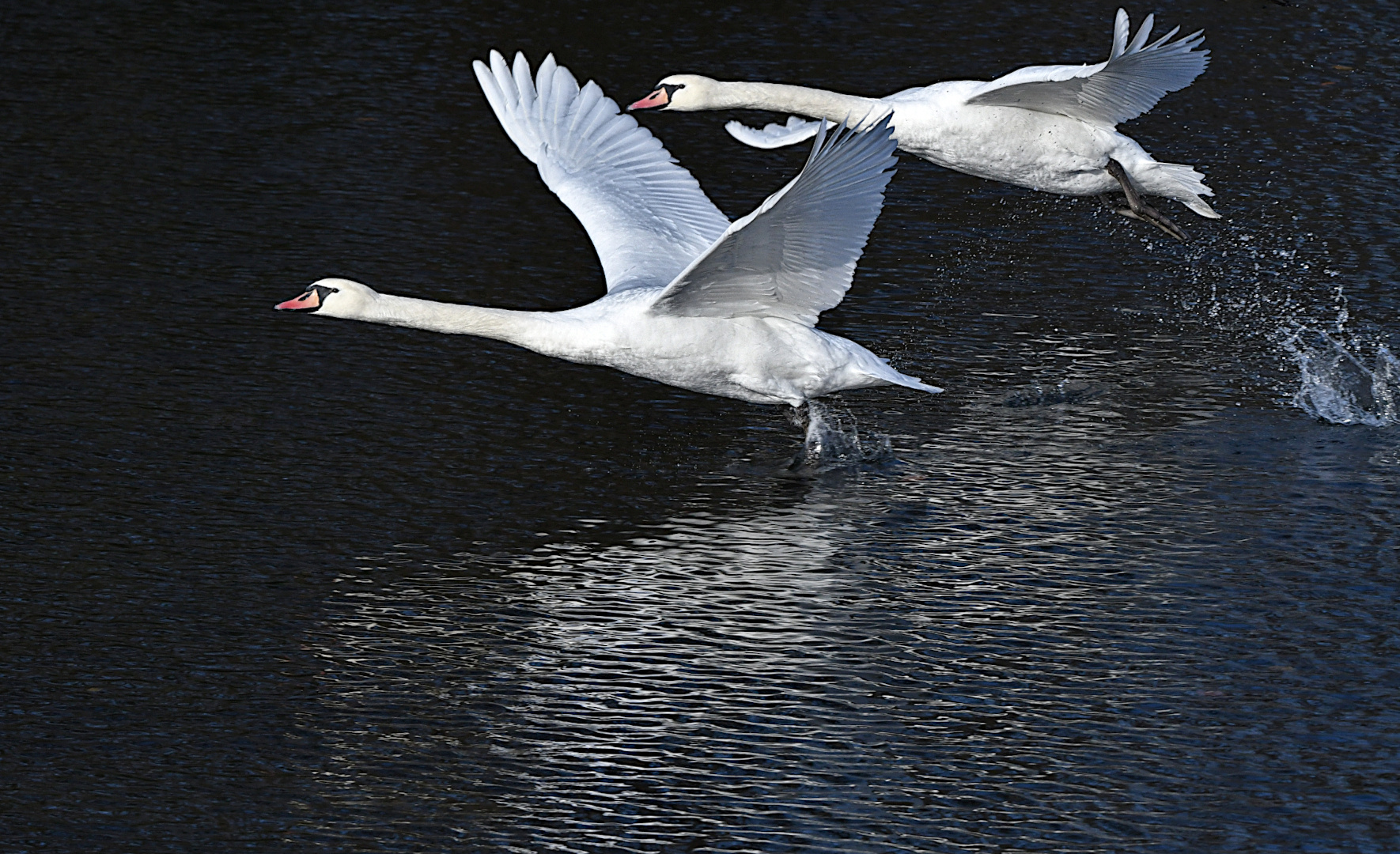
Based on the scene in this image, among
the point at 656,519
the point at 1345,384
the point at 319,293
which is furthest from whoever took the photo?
the point at 1345,384

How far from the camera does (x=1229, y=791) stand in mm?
5207

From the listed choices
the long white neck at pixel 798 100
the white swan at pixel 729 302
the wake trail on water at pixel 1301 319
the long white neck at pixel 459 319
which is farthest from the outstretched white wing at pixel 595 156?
the wake trail on water at pixel 1301 319

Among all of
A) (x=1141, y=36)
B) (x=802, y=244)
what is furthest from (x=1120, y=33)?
(x=802, y=244)

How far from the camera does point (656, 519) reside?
23.4 ft

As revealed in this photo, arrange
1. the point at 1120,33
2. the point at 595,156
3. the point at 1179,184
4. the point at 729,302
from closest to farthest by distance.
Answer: the point at 729,302 → the point at 1120,33 → the point at 595,156 → the point at 1179,184

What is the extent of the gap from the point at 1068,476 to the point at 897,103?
2018 mm

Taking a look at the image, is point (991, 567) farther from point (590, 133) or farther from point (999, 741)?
point (590, 133)

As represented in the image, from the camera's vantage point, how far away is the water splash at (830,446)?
7703mm

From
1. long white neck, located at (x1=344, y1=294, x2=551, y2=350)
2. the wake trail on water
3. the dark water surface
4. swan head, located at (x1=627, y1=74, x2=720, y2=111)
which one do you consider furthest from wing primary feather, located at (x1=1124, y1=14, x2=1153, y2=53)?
long white neck, located at (x1=344, y1=294, x2=551, y2=350)

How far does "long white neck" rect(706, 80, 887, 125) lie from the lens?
8.54m

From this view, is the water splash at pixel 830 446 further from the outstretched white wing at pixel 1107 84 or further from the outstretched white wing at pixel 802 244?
the outstretched white wing at pixel 1107 84

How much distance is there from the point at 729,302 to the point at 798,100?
4.97 ft

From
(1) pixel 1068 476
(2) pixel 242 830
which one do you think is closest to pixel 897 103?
(1) pixel 1068 476

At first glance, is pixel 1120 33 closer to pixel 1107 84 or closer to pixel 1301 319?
pixel 1107 84
